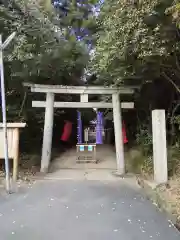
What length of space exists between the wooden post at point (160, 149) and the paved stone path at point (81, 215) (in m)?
0.63

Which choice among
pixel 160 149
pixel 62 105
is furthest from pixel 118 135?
pixel 160 149

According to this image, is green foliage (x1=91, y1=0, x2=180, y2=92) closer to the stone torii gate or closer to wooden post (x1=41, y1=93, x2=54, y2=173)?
the stone torii gate

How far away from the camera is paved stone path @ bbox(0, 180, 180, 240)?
13.1ft

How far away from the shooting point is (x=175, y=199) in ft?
17.6

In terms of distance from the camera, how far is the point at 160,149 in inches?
278

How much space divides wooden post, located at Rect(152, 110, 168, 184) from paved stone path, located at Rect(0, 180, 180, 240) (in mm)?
634

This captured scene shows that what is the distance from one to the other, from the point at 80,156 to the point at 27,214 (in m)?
6.15

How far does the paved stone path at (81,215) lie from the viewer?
4008 mm

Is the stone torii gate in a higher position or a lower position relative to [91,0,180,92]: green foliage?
lower

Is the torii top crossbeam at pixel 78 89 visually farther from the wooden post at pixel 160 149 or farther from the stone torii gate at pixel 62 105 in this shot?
the wooden post at pixel 160 149

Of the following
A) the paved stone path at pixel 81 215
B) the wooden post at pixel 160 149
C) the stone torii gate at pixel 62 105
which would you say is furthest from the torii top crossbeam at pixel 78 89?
the paved stone path at pixel 81 215

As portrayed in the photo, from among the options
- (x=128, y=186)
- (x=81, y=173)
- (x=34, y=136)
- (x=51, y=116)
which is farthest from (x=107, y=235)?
(x=34, y=136)

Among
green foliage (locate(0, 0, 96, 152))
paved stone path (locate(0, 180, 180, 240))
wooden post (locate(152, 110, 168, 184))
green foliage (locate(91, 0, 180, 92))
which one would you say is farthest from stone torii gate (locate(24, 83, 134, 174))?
paved stone path (locate(0, 180, 180, 240))

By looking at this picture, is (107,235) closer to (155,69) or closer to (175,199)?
(175,199)
